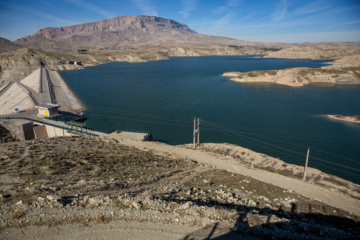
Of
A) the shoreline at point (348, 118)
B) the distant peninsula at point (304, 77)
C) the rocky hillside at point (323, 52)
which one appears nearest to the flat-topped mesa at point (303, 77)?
the distant peninsula at point (304, 77)

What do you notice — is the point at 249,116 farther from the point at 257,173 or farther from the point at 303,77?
the point at 303,77

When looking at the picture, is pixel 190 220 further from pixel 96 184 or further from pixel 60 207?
pixel 96 184

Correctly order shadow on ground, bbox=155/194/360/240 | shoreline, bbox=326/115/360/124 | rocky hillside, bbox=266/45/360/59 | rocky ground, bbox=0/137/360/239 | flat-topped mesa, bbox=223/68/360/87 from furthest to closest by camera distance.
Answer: rocky hillside, bbox=266/45/360/59 < flat-topped mesa, bbox=223/68/360/87 < shoreline, bbox=326/115/360/124 < rocky ground, bbox=0/137/360/239 < shadow on ground, bbox=155/194/360/240

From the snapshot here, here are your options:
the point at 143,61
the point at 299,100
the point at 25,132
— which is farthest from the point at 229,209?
the point at 143,61

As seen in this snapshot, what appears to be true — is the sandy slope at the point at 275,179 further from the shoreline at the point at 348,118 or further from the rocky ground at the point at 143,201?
the shoreline at the point at 348,118

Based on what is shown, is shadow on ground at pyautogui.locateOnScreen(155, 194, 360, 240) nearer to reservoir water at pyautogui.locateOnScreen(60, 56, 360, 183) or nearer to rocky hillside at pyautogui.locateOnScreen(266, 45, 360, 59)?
reservoir water at pyautogui.locateOnScreen(60, 56, 360, 183)

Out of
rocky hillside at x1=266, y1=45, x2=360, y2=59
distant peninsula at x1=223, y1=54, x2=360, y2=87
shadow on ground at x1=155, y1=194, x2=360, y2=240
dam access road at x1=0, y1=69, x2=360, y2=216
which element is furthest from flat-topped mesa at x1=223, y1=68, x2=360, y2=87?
rocky hillside at x1=266, y1=45, x2=360, y2=59

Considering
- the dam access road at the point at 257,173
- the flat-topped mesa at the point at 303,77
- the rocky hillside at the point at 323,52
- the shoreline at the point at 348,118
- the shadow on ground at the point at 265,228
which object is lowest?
the shoreline at the point at 348,118
